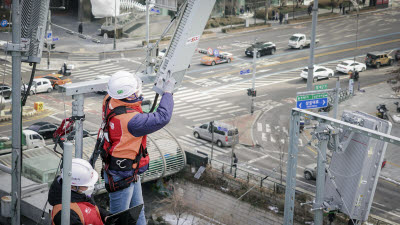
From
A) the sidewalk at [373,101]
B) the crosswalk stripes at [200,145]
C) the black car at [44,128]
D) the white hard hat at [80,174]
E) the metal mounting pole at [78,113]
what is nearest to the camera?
the white hard hat at [80,174]

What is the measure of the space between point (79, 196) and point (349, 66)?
181 feet

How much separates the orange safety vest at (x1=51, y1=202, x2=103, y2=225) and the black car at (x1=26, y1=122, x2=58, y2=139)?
3450 centimetres

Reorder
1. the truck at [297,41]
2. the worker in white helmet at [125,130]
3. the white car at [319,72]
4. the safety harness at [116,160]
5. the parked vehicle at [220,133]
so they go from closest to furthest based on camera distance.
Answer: the worker in white helmet at [125,130] → the safety harness at [116,160] → the parked vehicle at [220,133] → the white car at [319,72] → the truck at [297,41]

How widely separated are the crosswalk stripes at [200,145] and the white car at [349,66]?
22.5 metres

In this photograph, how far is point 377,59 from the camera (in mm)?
63812

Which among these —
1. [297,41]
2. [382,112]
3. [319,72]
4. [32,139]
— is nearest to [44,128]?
[32,139]

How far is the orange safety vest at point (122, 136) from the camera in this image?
398 inches

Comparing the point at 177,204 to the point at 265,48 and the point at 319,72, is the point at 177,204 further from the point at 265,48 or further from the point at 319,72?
the point at 265,48

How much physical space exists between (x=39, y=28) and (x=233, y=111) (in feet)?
121

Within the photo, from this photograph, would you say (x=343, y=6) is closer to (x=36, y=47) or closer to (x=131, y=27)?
(x=131, y=27)

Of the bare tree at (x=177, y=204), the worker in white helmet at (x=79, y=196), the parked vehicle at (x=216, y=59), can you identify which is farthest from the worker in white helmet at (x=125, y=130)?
the parked vehicle at (x=216, y=59)

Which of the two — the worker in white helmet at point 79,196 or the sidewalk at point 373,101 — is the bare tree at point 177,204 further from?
the sidewalk at point 373,101

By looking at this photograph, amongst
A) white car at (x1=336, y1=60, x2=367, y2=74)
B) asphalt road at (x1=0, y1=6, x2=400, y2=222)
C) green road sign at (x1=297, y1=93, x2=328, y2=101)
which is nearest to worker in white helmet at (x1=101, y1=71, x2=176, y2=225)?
green road sign at (x1=297, y1=93, x2=328, y2=101)

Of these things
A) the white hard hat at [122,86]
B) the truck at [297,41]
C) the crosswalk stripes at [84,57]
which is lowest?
the crosswalk stripes at [84,57]
